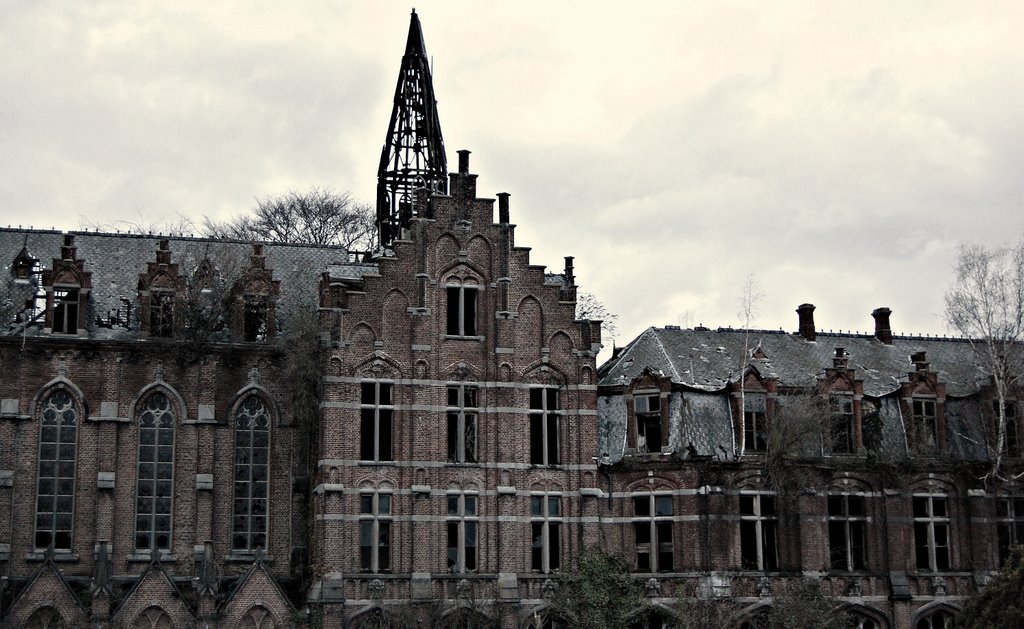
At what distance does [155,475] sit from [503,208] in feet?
49.7

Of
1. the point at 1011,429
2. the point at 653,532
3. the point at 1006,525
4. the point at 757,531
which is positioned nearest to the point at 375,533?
the point at 653,532

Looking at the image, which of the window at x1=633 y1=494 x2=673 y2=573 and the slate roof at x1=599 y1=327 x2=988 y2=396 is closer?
the window at x1=633 y1=494 x2=673 y2=573

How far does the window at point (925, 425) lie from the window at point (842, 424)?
252cm

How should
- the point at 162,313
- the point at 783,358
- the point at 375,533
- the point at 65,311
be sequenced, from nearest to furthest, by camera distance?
the point at 375,533, the point at 65,311, the point at 162,313, the point at 783,358

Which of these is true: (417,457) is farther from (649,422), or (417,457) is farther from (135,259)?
(135,259)

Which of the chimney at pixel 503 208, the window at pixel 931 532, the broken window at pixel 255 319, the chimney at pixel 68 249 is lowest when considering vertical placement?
the window at pixel 931 532

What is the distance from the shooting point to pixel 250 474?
5178 centimetres

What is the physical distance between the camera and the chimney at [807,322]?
58.5 meters

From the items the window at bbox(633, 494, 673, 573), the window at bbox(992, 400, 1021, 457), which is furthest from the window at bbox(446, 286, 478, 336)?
the window at bbox(992, 400, 1021, 457)

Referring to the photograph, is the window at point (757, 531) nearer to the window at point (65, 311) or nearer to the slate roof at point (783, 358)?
the slate roof at point (783, 358)

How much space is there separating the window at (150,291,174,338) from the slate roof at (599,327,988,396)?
15.5 meters

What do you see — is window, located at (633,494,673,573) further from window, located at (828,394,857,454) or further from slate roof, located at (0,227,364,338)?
slate roof, located at (0,227,364,338)

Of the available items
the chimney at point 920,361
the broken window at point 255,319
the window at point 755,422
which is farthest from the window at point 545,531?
the chimney at point 920,361

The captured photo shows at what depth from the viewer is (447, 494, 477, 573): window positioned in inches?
1981
